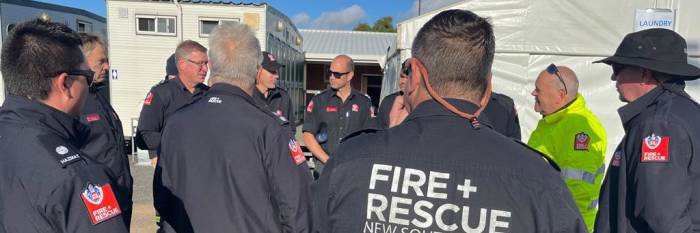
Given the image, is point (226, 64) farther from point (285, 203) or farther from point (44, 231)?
point (44, 231)

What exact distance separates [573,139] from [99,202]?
2.69m

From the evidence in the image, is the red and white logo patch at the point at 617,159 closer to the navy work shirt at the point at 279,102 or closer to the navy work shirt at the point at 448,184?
the navy work shirt at the point at 448,184

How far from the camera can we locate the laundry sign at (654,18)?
16.1ft

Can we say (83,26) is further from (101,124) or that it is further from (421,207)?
(421,207)

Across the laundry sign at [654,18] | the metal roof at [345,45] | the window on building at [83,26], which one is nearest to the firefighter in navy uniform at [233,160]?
the laundry sign at [654,18]

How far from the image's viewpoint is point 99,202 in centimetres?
140

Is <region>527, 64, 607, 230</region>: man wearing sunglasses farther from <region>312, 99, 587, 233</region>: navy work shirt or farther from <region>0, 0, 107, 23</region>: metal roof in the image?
<region>0, 0, 107, 23</region>: metal roof

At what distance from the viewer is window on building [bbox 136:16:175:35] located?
10930 millimetres

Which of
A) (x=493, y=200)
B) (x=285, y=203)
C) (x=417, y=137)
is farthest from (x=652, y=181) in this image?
(x=285, y=203)

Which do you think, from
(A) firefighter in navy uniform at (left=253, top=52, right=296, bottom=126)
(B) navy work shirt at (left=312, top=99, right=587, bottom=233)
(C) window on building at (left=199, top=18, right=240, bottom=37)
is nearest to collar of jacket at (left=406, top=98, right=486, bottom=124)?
(B) navy work shirt at (left=312, top=99, right=587, bottom=233)

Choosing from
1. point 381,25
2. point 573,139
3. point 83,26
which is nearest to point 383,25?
point 381,25

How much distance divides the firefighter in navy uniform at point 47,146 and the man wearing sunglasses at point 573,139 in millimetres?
2516

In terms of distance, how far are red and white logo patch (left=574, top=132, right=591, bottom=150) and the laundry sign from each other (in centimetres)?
294

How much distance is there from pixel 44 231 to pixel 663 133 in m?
2.45
